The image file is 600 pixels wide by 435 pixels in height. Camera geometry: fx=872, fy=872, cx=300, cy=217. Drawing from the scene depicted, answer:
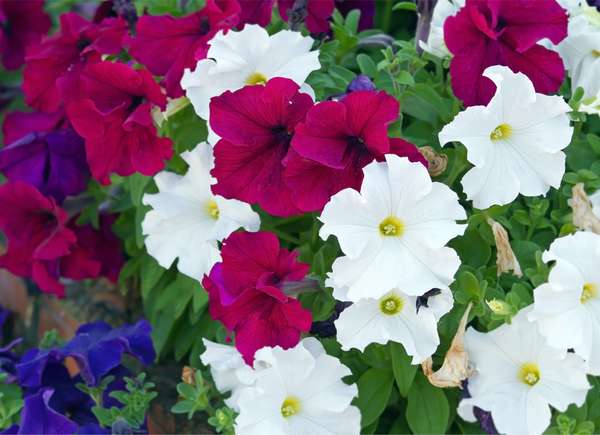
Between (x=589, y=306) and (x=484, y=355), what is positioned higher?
(x=589, y=306)

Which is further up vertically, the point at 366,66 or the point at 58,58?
the point at 366,66

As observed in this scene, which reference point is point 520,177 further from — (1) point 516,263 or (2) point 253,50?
(2) point 253,50

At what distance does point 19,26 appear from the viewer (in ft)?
7.04

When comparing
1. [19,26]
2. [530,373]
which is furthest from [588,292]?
[19,26]

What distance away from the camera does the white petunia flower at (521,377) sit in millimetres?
1209

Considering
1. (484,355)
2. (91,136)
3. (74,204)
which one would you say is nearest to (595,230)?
(484,355)

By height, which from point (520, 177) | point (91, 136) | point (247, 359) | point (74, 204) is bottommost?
point (74, 204)

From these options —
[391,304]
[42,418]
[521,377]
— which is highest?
[391,304]

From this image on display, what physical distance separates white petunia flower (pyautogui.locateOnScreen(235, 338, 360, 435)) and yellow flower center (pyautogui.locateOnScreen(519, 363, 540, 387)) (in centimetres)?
24

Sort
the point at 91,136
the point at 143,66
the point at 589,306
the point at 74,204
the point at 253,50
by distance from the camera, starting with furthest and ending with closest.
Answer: the point at 74,204 < the point at 143,66 < the point at 91,136 < the point at 253,50 < the point at 589,306

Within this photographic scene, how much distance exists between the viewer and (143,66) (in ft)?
5.13

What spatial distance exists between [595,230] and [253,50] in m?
0.56

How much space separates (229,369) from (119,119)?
0.43 m

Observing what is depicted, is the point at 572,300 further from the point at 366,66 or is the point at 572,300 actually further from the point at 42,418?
the point at 42,418
